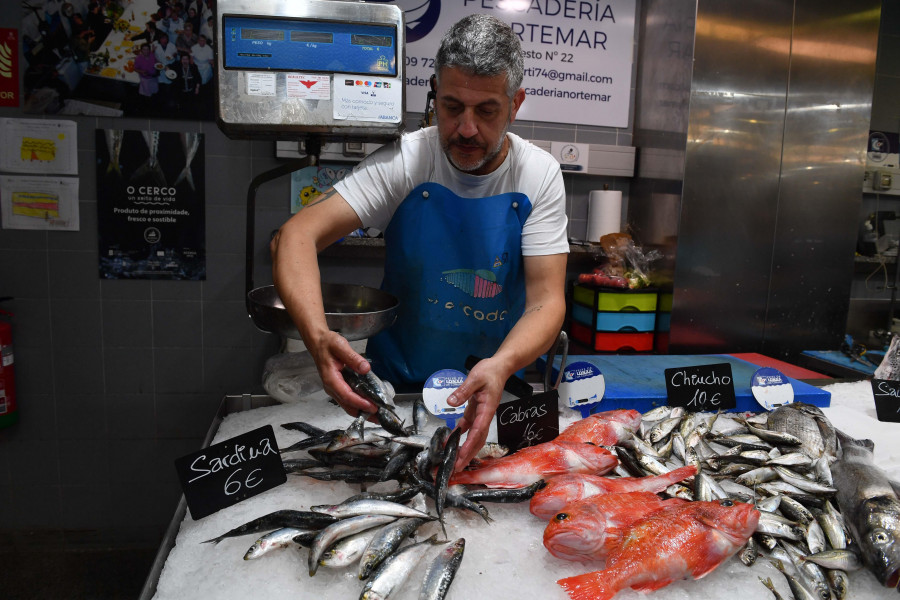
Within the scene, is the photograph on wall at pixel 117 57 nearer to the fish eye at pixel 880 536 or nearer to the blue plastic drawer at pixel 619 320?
the blue plastic drawer at pixel 619 320

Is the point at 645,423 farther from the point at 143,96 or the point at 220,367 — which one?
the point at 143,96

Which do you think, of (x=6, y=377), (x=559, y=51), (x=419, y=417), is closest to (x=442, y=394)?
(x=419, y=417)

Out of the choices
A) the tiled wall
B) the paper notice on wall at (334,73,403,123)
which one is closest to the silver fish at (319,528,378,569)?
the paper notice on wall at (334,73,403,123)

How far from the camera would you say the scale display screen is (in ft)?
5.70

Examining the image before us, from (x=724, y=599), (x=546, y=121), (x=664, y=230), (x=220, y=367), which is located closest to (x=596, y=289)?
(x=664, y=230)

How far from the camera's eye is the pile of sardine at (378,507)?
1.03 m

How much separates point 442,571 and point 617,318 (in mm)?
2971

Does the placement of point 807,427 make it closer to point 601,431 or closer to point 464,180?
point 601,431

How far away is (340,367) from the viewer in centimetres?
140

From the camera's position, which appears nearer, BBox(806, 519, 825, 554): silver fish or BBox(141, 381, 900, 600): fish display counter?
BBox(141, 381, 900, 600): fish display counter

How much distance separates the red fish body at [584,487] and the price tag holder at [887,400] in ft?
3.27

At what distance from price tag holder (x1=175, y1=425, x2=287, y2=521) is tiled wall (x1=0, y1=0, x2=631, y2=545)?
256 cm

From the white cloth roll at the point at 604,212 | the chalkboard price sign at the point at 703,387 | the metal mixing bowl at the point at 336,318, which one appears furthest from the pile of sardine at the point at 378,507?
the white cloth roll at the point at 604,212

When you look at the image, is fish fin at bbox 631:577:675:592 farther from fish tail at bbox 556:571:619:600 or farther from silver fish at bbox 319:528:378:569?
silver fish at bbox 319:528:378:569
